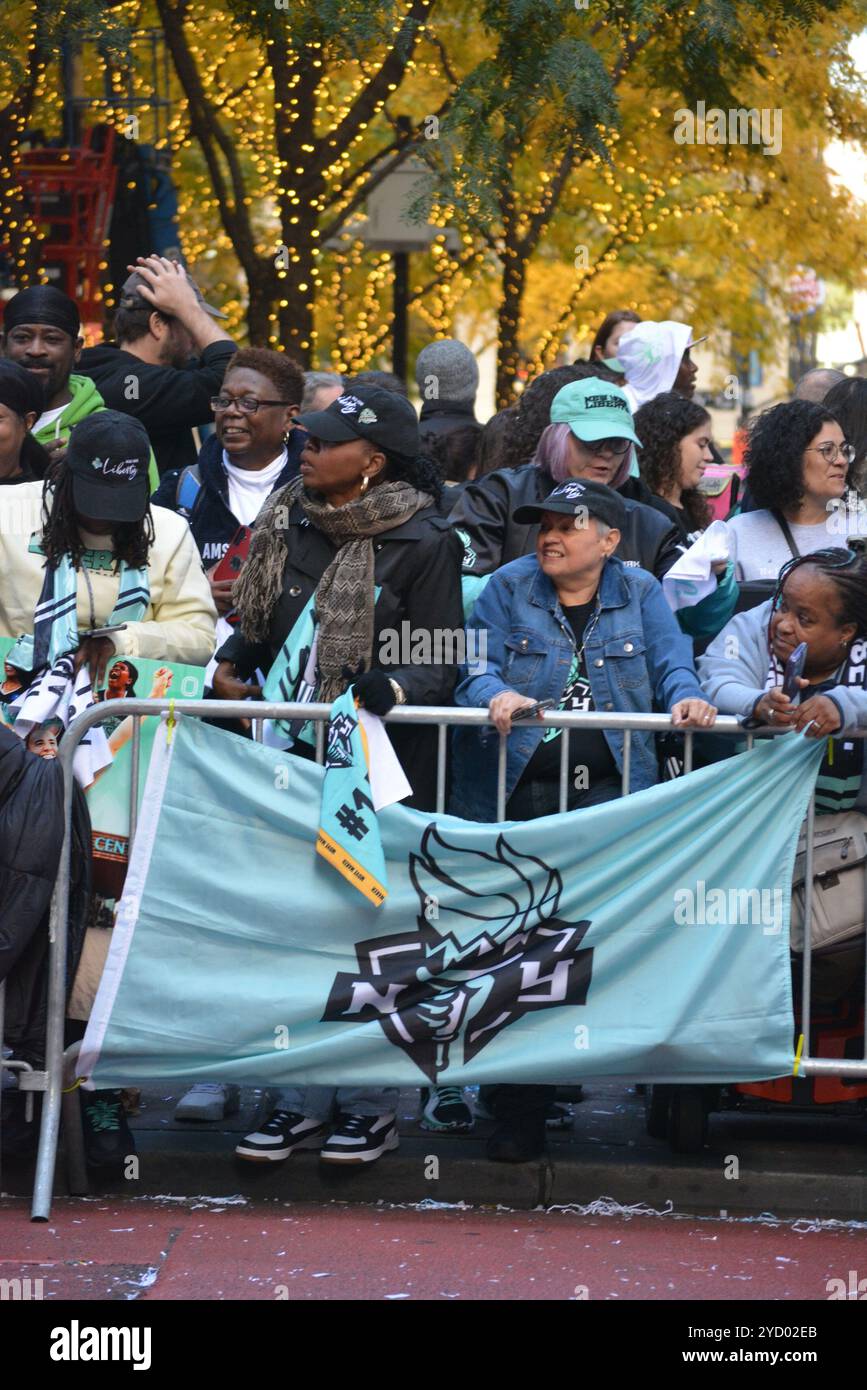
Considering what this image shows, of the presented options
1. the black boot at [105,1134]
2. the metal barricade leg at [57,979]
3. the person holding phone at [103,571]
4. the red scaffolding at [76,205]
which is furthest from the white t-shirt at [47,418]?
the red scaffolding at [76,205]

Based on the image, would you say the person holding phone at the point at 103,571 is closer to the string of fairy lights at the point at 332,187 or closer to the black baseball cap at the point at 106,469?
the black baseball cap at the point at 106,469

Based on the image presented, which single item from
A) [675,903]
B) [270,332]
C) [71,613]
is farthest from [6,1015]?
[270,332]

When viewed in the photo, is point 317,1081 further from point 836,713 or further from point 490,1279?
point 836,713

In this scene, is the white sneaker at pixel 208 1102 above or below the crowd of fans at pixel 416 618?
below

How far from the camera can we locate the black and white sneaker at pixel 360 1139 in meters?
5.91

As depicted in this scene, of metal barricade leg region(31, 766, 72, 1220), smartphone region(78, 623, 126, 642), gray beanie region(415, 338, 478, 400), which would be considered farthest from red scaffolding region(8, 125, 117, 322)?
metal barricade leg region(31, 766, 72, 1220)

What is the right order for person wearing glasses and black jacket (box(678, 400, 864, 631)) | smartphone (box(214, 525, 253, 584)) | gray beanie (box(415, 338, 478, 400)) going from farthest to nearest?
gray beanie (box(415, 338, 478, 400)) < smartphone (box(214, 525, 253, 584)) < person wearing glasses and black jacket (box(678, 400, 864, 631))

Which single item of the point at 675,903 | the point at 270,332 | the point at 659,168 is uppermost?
the point at 659,168

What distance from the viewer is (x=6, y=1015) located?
5.81 m

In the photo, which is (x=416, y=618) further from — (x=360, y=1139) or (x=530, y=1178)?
(x=530, y=1178)

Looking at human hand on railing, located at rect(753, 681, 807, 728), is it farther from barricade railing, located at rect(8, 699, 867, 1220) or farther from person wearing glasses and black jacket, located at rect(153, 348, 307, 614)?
person wearing glasses and black jacket, located at rect(153, 348, 307, 614)

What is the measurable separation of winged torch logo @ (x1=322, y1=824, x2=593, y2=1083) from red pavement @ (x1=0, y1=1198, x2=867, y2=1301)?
1.71 ft

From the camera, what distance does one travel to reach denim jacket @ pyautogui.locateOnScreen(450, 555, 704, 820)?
5.99m

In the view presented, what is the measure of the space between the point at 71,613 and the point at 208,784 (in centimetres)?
69
